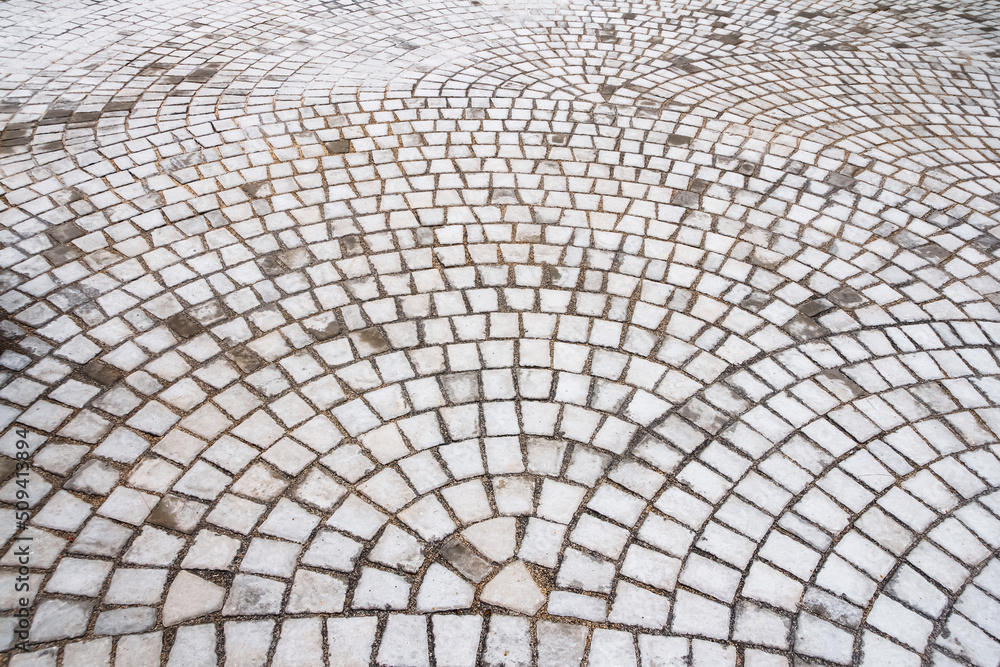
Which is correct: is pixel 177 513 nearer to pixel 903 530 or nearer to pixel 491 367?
pixel 491 367

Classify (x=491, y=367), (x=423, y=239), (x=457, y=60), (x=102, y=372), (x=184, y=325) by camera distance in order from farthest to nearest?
(x=457, y=60)
(x=423, y=239)
(x=184, y=325)
(x=491, y=367)
(x=102, y=372)

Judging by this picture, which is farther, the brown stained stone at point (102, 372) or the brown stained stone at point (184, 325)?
the brown stained stone at point (184, 325)

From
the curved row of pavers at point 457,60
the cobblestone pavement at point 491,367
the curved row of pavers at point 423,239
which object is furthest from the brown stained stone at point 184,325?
the curved row of pavers at point 457,60

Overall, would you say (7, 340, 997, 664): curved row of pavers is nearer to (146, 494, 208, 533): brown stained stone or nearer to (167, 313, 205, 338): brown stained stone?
(146, 494, 208, 533): brown stained stone

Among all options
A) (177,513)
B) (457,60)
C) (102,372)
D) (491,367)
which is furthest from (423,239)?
(457,60)

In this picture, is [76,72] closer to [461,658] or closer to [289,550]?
[289,550]

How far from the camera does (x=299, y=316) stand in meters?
3.92

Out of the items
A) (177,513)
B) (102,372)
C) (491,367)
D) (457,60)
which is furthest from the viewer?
(457,60)

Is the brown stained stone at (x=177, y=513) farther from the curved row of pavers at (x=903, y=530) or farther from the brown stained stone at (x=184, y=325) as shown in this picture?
the curved row of pavers at (x=903, y=530)

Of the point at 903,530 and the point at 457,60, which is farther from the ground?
the point at 457,60

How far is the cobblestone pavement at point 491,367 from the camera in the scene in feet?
8.82

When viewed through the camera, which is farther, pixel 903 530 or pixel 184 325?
pixel 184 325

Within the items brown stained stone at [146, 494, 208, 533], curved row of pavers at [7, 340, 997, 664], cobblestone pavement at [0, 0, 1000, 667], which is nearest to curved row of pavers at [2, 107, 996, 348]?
cobblestone pavement at [0, 0, 1000, 667]

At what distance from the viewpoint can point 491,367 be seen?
12.0 feet
